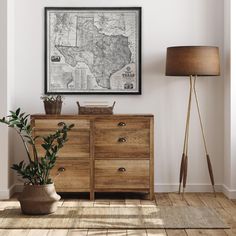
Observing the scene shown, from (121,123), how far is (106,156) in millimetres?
326

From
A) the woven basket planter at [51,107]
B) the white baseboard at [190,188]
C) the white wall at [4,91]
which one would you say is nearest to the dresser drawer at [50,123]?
the woven basket planter at [51,107]

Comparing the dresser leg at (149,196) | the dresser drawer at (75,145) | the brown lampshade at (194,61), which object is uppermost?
the brown lampshade at (194,61)

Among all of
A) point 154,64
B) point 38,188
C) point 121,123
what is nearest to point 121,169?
point 121,123

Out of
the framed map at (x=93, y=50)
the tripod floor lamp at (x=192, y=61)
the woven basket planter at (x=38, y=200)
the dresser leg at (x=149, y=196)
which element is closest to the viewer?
the woven basket planter at (x=38, y=200)

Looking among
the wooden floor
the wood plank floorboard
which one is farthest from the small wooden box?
the wood plank floorboard

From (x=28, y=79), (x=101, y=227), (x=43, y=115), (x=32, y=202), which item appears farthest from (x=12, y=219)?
(x=28, y=79)

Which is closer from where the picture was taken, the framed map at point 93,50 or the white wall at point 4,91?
the white wall at point 4,91

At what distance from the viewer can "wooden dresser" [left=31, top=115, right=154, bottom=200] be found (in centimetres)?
504

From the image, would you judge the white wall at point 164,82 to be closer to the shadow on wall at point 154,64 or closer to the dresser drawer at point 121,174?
the shadow on wall at point 154,64

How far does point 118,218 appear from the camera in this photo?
428 centimetres

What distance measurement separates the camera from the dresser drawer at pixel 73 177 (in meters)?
5.06

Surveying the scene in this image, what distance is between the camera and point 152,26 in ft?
17.9

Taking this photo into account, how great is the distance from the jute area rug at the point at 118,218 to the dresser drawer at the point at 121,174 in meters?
0.37

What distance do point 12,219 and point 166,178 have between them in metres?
1.80
